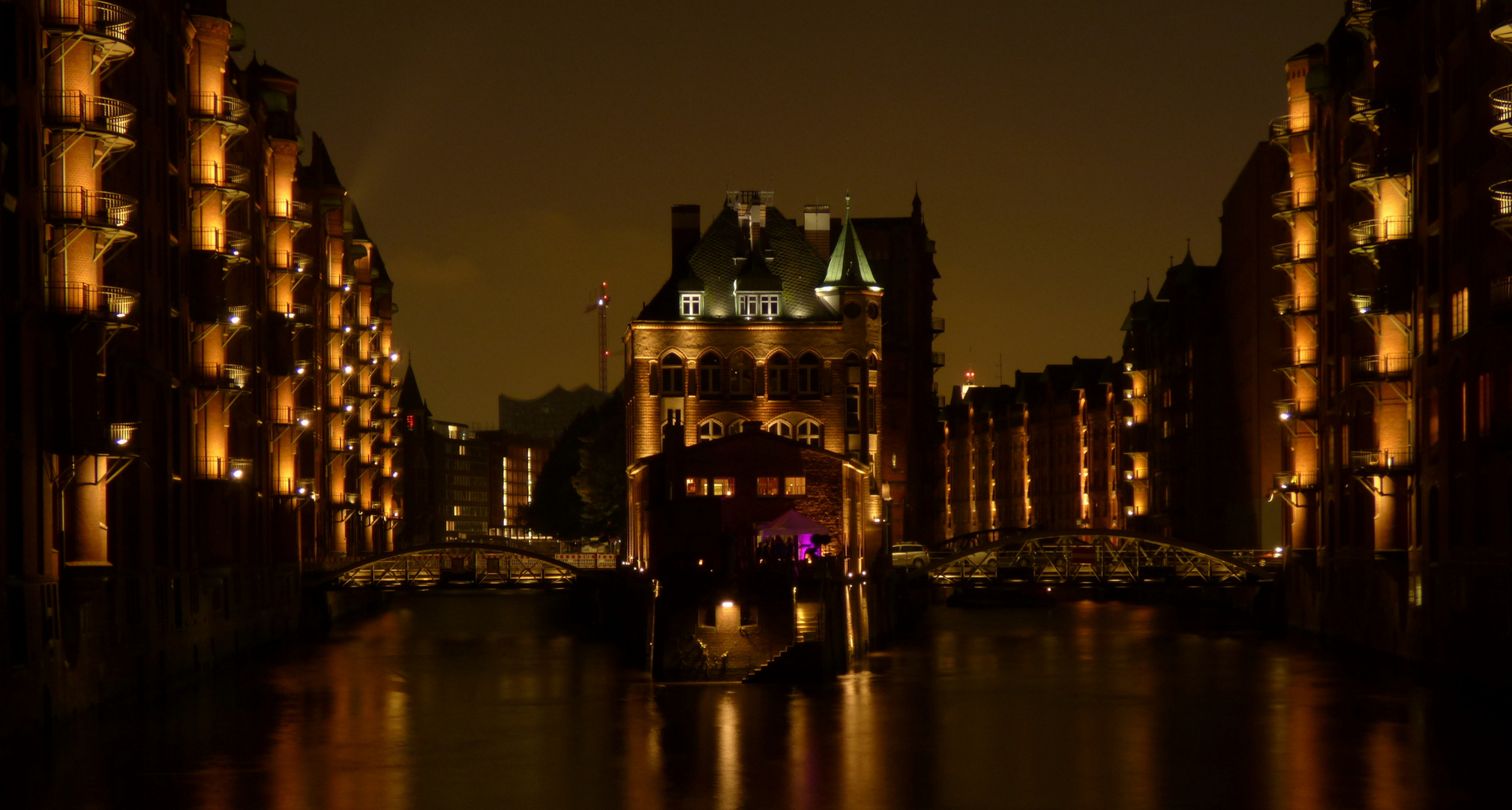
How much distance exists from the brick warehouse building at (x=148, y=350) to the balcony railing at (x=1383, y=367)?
36.3m

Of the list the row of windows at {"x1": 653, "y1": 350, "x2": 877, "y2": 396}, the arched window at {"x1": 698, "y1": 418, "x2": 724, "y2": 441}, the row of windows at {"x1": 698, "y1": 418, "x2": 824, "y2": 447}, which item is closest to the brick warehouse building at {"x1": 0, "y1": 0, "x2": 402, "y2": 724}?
the row of windows at {"x1": 653, "y1": 350, "x2": 877, "y2": 396}

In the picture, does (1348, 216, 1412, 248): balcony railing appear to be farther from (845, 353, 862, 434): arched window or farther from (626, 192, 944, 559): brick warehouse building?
(845, 353, 862, 434): arched window

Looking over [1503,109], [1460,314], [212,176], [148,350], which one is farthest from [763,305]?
[1503,109]

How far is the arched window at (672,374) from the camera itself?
95.2 meters

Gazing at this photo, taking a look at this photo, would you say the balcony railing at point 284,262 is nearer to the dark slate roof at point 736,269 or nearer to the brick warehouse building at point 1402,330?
the dark slate roof at point 736,269

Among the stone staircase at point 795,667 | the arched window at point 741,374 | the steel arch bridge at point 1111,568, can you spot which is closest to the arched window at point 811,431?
the arched window at point 741,374

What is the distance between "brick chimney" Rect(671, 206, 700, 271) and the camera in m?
102

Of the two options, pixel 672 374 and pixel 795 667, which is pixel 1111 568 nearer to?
pixel 672 374

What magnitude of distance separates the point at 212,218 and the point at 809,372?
37653 mm

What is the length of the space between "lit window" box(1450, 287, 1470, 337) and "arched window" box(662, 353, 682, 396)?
46.0 meters

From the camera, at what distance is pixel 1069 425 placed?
165375 millimetres

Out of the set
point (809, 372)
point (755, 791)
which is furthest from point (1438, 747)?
point (809, 372)

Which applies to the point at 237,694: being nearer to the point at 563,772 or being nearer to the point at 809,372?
the point at 563,772

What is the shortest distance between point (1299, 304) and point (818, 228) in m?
34.1
